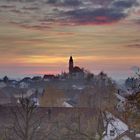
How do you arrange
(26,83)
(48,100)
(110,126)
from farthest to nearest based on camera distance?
(26,83) → (48,100) → (110,126)

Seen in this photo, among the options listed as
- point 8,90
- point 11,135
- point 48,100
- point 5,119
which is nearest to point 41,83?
point 8,90

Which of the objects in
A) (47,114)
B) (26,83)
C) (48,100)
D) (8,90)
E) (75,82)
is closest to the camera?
(47,114)

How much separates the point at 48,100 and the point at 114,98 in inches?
429

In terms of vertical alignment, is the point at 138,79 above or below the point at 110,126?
above

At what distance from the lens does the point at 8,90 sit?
329 ft

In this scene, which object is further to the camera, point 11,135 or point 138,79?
point 11,135

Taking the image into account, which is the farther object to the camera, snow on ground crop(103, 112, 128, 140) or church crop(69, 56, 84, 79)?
church crop(69, 56, 84, 79)

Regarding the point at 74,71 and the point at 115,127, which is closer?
the point at 115,127

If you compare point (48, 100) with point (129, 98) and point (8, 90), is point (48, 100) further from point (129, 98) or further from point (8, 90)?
point (129, 98)

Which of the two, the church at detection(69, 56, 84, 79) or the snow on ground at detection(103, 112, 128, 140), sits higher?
the church at detection(69, 56, 84, 79)

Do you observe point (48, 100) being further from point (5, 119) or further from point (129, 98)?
point (129, 98)

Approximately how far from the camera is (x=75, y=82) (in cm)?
11231

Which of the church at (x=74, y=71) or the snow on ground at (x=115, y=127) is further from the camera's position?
the church at (x=74, y=71)

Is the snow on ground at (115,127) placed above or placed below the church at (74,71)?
below
